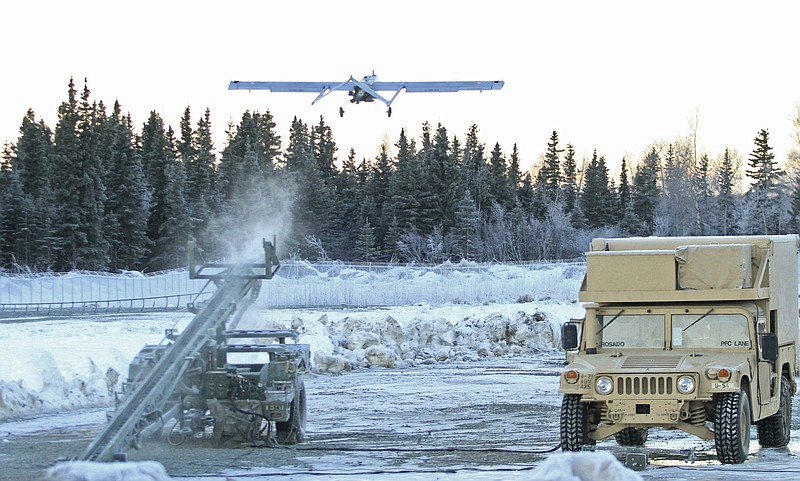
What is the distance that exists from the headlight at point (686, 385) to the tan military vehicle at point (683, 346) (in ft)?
0.04

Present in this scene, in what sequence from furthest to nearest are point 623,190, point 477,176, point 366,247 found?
1. point 623,190
2. point 477,176
3. point 366,247

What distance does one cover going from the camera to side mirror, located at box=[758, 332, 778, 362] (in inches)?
560

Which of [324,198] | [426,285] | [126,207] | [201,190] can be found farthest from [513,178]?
[426,285]

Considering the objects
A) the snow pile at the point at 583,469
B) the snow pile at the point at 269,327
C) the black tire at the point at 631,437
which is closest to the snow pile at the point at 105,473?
the snow pile at the point at 583,469

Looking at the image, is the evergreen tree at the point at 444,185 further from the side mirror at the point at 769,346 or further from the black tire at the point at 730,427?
the black tire at the point at 730,427

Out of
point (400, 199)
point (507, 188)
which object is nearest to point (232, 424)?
point (400, 199)

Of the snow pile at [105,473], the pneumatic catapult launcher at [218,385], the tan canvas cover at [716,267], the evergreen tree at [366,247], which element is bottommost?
the pneumatic catapult launcher at [218,385]

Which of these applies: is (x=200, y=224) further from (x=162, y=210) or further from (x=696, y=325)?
(x=696, y=325)

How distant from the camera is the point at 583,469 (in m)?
4.43

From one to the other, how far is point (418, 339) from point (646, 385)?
20520 mm

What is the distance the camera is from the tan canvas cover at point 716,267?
587 inches

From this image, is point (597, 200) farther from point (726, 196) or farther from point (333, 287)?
point (333, 287)

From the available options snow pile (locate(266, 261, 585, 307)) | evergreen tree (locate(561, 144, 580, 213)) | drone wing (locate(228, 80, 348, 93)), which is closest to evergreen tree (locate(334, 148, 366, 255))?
evergreen tree (locate(561, 144, 580, 213))

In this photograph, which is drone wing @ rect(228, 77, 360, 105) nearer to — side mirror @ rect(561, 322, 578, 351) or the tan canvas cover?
the tan canvas cover
